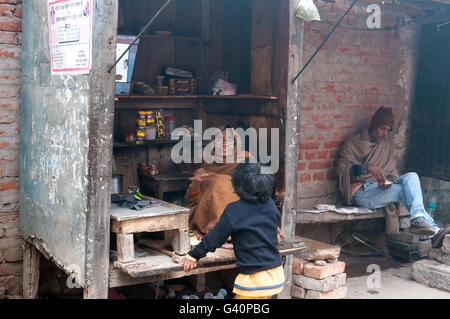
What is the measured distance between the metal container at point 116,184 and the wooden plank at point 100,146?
1359 mm

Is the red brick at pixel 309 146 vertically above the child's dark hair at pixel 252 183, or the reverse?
the red brick at pixel 309 146

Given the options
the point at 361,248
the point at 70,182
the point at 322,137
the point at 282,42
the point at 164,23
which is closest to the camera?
the point at 70,182

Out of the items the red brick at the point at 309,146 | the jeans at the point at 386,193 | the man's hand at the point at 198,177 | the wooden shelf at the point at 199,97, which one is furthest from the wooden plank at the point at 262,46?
the jeans at the point at 386,193

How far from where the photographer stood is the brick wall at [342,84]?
6301 mm

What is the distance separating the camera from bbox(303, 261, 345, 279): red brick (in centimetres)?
515

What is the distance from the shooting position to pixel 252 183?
3.76 meters

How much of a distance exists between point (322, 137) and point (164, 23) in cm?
230

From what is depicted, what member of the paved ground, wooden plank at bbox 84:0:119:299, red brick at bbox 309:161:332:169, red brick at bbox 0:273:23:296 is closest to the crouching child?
wooden plank at bbox 84:0:119:299

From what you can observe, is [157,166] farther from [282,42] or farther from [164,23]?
[282,42]

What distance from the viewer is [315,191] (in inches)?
255

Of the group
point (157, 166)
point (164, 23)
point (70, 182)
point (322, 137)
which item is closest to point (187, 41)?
point (164, 23)

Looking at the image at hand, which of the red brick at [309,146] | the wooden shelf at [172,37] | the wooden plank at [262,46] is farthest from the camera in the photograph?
the red brick at [309,146]

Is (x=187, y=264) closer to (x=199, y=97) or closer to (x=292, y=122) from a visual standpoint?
(x=292, y=122)

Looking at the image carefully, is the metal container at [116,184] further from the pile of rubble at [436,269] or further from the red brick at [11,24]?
the pile of rubble at [436,269]
